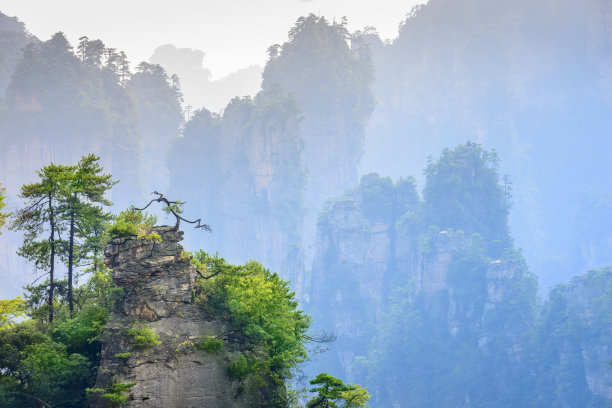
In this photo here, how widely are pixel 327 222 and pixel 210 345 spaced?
57.3 m

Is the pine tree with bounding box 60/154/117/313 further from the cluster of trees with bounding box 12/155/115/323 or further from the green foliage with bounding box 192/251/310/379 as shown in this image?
the green foliage with bounding box 192/251/310/379

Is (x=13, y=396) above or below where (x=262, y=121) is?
below

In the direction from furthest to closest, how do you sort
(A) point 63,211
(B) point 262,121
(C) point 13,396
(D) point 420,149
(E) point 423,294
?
(D) point 420,149 → (B) point 262,121 → (E) point 423,294 → (A) point 63,211 → (C) point 13,396

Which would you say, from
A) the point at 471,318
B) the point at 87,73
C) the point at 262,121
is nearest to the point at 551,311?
the point at 471,318

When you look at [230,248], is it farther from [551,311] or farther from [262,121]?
[551,311]

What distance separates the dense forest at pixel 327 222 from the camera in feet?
78.4

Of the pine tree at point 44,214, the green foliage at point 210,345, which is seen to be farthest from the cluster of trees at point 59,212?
the green foliage at point 210,345

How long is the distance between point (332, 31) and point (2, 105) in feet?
169

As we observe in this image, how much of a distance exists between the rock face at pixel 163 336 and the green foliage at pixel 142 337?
0.16 metres

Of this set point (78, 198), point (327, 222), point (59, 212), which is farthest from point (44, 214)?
point (327, 222)

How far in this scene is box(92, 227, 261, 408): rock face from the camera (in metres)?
22.0

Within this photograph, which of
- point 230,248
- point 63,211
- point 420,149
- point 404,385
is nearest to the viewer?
point 63,211

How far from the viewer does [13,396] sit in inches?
845

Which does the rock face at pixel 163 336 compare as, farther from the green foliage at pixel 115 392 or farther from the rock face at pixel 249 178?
the rock face at pixel 249 178
